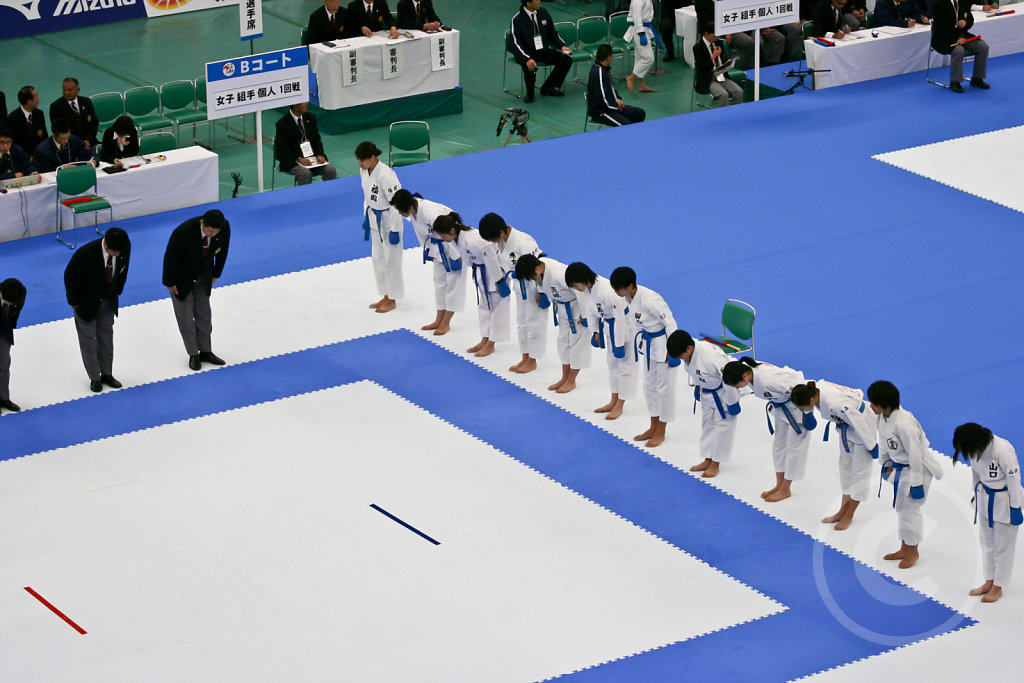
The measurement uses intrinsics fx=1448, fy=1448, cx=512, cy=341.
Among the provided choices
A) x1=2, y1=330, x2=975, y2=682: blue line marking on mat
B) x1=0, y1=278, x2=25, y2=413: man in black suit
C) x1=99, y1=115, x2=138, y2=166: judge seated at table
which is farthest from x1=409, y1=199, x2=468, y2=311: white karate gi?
x1=99, y1=115, x2=138, y2=166: judge seated at table

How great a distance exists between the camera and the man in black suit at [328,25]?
19000 mm

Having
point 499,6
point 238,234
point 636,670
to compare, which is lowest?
point 636,670

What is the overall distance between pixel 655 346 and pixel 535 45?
30.8 feet

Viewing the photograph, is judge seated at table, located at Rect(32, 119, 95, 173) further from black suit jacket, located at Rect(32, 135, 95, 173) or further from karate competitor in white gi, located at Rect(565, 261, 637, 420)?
karate competitor in white gi, located at Rect(565, 261, 637, 420)

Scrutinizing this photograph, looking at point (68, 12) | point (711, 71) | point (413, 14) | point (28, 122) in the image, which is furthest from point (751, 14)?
point (68, 12)

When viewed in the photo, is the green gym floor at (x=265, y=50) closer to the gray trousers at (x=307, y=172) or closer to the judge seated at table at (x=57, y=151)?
the gray trousers at (x=307, y=172)

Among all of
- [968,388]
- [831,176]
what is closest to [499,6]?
[831,176]

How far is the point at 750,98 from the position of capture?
20172 millimetres

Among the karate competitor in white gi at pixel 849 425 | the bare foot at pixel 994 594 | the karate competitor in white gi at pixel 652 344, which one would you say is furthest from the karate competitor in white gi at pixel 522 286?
the bare foot at pixel 994 594

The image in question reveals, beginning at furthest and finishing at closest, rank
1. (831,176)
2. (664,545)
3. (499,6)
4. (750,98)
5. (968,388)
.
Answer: (499,6)
(750,98)
(831,176)
(968,388)
(664,545)

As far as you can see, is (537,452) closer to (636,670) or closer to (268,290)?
(636,670)

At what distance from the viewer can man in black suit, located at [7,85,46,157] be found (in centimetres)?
1614

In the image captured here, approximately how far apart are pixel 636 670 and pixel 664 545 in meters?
1.44

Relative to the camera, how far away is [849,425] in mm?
9984
